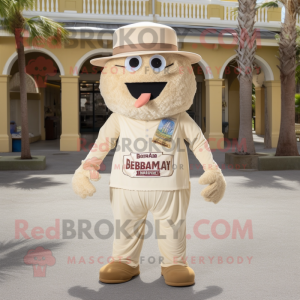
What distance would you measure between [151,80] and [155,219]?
102 cm

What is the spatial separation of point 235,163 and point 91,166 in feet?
24.9

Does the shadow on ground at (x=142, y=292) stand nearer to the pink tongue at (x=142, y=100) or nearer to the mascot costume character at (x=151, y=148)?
the mascot costume character at (x=151, y=148)

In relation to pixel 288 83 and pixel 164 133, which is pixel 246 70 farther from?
pixel 164 133

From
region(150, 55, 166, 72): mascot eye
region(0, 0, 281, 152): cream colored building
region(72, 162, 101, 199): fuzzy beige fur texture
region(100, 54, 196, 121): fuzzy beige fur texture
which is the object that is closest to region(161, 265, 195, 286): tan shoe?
region(72, 162, 101, 199): fuzzy beige fur texture

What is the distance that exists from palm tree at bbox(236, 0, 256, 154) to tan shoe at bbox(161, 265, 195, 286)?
785cm

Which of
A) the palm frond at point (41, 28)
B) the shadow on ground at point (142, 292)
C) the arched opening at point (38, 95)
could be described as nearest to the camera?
the shadow on ground at point (142, 292)

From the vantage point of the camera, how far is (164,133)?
338 cm

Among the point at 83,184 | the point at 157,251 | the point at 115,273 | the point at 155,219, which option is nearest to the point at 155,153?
the point at 155,219

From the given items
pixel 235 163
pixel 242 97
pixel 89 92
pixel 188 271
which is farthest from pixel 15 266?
pixel 89 92

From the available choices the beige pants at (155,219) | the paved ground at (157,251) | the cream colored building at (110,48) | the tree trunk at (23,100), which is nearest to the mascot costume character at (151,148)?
the beige pants at (155,219)

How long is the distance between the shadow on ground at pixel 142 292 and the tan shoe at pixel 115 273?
0.04 meters

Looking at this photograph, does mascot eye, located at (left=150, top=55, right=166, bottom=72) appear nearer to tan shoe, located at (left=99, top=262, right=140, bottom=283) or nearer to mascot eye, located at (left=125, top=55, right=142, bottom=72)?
mascot eye, located at (left=125, top=55, right=142, bottom=72)

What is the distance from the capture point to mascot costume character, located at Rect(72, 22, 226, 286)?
3334 mm

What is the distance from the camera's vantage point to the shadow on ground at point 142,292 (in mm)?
3193
